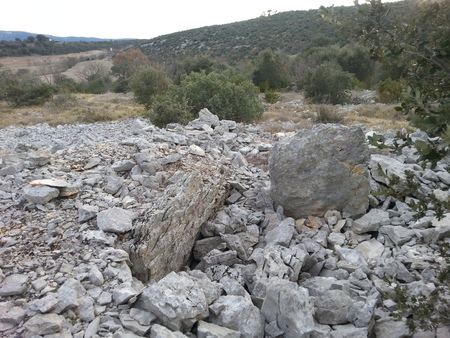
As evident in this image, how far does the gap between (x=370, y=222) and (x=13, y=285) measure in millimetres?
3896

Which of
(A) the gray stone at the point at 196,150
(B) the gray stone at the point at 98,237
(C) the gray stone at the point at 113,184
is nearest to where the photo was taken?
(B) the gray stone at the point at 98,237

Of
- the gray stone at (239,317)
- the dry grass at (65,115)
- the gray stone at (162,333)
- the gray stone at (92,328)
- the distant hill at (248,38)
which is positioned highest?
the distant hill at (248,38)

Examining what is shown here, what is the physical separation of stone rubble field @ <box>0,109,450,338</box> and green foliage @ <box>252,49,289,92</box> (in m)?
24.4

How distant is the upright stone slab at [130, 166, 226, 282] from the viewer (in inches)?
139

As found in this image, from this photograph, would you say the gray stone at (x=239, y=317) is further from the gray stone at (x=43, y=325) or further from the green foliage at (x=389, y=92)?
the green foliage at (x=389, y=92)

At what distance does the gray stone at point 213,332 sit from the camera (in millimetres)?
2605

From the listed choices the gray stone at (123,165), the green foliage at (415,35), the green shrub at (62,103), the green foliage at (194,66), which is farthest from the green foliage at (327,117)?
the green foliage at (194,66)

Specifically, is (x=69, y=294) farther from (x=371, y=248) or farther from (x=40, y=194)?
(x=371, y=248)

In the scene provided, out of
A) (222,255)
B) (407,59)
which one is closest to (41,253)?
(222,255)

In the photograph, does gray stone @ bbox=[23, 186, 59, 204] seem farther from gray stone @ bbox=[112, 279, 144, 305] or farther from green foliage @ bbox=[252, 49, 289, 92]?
green foliage @ bbox=[252, 49, 289, 92]

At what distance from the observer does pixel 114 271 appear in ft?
10.0

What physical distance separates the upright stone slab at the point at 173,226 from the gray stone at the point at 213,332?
1.03 meters

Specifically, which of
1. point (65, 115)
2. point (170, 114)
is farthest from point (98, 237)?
point (65, 115)

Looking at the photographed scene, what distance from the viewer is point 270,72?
29.2 m
